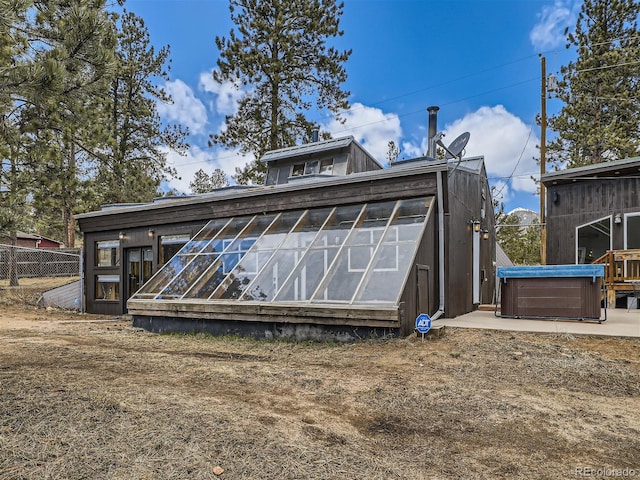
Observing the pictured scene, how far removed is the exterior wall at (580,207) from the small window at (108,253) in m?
12.7

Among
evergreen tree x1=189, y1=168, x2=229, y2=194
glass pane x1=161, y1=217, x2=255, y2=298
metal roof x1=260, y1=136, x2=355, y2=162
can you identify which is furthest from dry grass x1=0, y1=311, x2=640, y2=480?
evergreen tree x1=189, y1=168, x2=229, y2=194

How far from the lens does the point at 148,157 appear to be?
1917 centimetres

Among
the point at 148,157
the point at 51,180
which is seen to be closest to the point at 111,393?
the point at 51,180

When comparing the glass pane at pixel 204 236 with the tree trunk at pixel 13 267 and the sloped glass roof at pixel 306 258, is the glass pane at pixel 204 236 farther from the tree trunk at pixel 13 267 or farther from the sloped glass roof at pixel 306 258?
the tree trunk at pixel 13 267

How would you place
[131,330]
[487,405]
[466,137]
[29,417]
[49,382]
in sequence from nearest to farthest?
[29,417] < [487,405] < [49,382] < [131,330] < [466,137]

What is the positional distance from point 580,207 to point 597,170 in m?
1.09

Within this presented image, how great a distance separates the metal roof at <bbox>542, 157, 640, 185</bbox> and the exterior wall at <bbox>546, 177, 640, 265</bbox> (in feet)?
0.94

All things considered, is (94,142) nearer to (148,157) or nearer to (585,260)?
(148,157)

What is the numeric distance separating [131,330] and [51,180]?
599cm

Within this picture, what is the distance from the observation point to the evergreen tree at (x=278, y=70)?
1669cm

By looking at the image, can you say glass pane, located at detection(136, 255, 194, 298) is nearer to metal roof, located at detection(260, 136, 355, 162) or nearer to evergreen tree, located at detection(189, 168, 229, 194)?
metal roof, located at detection(260, 136, 355, 162)

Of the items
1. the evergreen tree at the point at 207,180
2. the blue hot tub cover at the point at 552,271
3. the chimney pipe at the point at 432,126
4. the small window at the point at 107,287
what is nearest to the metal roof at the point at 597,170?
the chimney pipe at the point at 432,126

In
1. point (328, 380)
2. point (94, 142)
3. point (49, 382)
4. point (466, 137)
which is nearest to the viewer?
point (49, 382)

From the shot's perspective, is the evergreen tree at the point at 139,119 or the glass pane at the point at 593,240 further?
the evergreen tree at the point at 139,119
